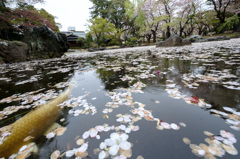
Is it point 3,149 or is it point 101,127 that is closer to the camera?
point 3,149

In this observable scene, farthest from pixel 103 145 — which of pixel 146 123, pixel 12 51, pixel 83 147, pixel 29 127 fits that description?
pixel 12 51

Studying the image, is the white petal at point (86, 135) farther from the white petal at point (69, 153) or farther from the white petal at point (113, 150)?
the white petal at point (113, 150)

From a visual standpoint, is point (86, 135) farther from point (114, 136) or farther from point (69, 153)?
point (114, 136)

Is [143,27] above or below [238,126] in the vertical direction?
above

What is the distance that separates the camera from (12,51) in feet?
28.4

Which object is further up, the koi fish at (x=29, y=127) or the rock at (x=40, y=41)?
the rock at (x=40, y=41)

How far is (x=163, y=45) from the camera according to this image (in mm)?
13398

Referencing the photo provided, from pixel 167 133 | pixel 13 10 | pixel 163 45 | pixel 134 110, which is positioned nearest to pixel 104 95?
pixel 134 110

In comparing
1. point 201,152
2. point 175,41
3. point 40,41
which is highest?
point 40,41

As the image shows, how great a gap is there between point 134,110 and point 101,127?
21.0 inches

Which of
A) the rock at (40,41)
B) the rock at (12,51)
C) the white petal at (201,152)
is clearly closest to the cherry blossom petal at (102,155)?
the white petal at (201,152)

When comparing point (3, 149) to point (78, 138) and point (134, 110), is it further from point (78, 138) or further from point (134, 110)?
point (134, 110)

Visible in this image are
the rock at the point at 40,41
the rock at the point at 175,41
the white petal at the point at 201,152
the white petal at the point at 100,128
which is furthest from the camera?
the rock at the point at 175,41

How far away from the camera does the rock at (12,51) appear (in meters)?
8.19
